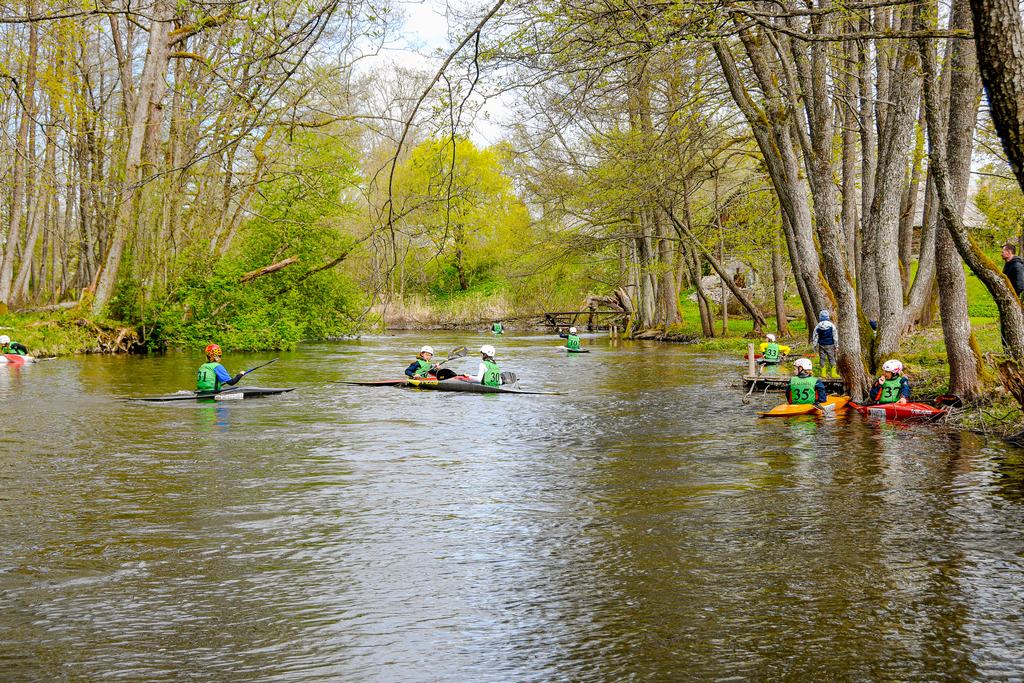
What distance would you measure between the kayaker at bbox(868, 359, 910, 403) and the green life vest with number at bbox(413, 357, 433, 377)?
9.45m

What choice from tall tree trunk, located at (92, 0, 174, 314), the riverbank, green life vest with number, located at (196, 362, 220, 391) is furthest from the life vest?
the riverbank

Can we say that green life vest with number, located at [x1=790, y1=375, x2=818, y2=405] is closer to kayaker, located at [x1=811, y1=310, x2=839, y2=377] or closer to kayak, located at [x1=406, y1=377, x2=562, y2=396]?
kayaker, located at [x1=811, y1=310, x2=839, y2=377]

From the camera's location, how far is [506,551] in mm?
7812

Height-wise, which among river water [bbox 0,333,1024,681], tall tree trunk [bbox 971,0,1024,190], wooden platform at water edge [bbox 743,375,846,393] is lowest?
river water [bbox 0,333,1024,681]

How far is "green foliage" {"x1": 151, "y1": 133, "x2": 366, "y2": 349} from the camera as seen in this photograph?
31.4 meters

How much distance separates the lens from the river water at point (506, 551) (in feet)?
18.2

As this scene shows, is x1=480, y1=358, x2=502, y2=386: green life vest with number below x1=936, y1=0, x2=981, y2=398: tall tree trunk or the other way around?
below

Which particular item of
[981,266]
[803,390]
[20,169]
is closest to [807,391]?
[803,390]

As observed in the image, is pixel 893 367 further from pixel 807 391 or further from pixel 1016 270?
pixel 1016 270

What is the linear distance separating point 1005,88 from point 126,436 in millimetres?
11645

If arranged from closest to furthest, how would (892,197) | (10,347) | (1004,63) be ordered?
1. (1004,63)
2. (892,197)
3. (10,347)

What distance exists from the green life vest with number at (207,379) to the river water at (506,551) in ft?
9.50

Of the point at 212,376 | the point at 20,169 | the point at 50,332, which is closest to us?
the point at 212,376

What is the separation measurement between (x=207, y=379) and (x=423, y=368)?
499 centimetres
